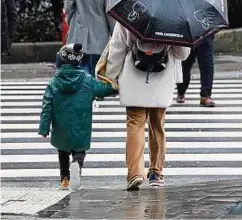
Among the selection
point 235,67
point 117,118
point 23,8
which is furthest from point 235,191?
point 23,8

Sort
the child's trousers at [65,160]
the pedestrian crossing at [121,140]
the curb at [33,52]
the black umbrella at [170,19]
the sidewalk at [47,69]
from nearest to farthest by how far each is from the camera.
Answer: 1. the black umbrella at [170,19]
2. the child's trousers at [65,160]
3. the pedestrian crossing at [121,140]
4. the sidewalk at [47,69]
5. the curb at [33,52]

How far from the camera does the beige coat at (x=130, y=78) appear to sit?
25.0 ft

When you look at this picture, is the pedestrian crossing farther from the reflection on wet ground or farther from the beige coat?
the beige coat

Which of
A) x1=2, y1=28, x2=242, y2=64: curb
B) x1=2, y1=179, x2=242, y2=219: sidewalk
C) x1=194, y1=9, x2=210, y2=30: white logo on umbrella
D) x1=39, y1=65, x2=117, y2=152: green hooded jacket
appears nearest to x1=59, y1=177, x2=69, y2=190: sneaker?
x1=2, y1=179, x2=242, y2=219: sidewalk

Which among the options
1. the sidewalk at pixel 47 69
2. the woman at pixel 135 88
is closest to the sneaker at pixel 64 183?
the woman at pixel 135 88

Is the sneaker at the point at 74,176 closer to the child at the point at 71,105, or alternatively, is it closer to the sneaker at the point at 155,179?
the child at the point at 71,105

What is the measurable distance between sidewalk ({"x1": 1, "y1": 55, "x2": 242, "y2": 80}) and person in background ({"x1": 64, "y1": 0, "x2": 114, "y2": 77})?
4284 mm

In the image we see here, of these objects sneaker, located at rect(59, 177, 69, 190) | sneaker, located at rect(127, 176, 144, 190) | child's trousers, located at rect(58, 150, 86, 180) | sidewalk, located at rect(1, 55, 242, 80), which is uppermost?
sidewalk, located at rect(1, 55, 242, 80)

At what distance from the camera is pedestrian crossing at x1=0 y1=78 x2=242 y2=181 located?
29.8 feet

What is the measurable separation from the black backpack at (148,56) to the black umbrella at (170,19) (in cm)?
21

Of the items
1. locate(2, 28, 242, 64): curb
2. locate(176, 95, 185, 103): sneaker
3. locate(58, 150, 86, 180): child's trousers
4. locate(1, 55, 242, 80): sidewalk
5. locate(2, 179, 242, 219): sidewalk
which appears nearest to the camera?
locate(2, 179, 242, 219): sidewalk

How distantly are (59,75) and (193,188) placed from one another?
1.52 meters

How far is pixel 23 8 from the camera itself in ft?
79.1

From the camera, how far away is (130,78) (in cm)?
766
